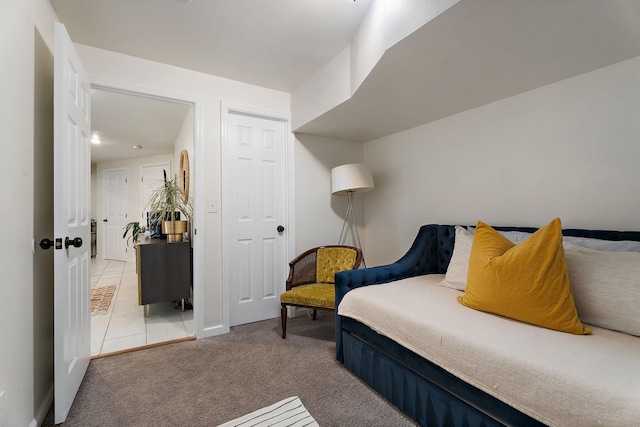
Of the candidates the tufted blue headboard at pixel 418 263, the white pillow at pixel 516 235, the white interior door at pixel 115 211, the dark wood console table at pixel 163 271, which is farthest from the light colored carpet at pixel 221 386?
the white interior door at pixel 115 211

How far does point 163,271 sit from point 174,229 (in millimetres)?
455

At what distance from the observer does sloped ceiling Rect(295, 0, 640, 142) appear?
1.20m

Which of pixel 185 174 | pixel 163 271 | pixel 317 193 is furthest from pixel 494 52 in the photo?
pixel 185 174

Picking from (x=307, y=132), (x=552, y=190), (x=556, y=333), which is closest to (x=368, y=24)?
(x=307, y=132)

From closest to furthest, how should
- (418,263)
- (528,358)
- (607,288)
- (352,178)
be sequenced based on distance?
(528,358), (607,288), (418,263), (352,178)

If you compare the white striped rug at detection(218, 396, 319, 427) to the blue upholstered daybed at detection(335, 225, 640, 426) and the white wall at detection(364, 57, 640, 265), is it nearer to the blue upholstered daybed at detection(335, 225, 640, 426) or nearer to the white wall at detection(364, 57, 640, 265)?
the blue upholstered daybed at detection(335, 225, 640, 426)

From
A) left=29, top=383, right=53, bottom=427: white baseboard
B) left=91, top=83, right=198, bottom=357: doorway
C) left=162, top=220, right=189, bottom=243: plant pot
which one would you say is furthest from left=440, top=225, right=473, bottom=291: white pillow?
left=162, top=220, right=189, bottom=243: plant pot

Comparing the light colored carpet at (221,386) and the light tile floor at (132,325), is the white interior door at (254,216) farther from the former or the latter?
the light tile floor at (132,325)

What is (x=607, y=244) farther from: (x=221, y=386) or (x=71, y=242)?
(x=71, y=242)

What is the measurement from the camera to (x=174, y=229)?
3.08 metres

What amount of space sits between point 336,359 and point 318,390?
371 mm

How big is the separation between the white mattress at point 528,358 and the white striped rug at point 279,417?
0.59 meters

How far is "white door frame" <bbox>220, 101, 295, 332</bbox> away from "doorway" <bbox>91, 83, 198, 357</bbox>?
0.30m

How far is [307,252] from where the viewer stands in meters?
2.84
